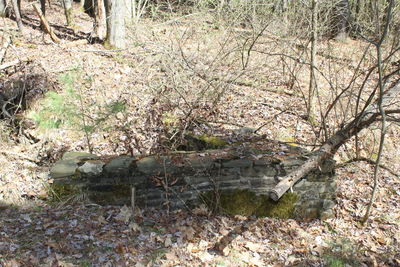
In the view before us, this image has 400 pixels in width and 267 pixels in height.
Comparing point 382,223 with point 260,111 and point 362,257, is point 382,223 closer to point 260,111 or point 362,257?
point 362,257

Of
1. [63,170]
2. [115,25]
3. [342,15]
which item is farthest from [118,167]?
[115,25]

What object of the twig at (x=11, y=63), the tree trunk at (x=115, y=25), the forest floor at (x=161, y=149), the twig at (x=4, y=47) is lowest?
the forest floor at (x=161, y=149)

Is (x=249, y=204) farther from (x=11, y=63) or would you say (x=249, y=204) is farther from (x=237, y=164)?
(x=11, y=63)

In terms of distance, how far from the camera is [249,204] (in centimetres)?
479

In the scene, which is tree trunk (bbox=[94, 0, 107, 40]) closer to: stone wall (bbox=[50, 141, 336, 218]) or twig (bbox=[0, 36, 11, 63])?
twig (bbox=[0, 36, 11, 63])

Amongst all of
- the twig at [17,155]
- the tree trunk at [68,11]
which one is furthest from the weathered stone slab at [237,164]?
the tree trunk at [68,11]

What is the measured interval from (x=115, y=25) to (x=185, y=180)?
6.26 m

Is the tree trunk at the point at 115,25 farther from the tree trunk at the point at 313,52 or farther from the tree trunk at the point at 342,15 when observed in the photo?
the tree trunk at the point at 342,15

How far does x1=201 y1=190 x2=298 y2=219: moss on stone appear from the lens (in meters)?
4.75

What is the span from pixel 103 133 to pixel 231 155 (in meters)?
2.92

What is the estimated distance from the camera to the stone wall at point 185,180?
4.70 meters

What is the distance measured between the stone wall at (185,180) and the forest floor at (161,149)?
19cm

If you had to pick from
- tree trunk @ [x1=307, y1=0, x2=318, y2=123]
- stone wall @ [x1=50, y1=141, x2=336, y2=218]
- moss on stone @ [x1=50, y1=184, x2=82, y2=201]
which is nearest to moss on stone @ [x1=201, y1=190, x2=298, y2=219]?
stone wall @ [x1=50, y1=141, x2=336, y2=218]

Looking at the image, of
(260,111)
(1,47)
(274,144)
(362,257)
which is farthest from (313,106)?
(1,47)
